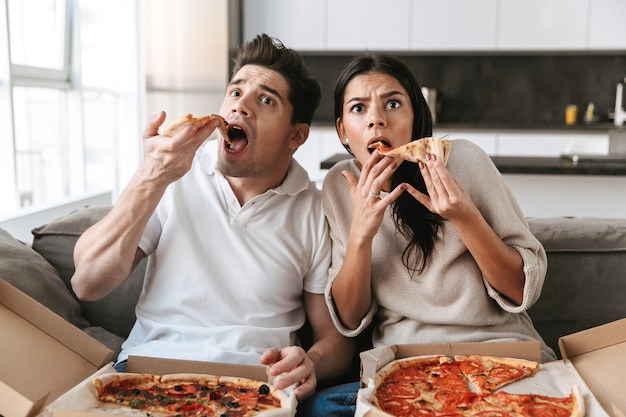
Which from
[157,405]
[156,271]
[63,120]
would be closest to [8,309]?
[157,405]

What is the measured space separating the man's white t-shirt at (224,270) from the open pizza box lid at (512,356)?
0.40 m

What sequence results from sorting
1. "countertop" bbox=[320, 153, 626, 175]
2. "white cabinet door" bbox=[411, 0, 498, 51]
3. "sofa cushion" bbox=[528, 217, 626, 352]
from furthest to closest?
1. "white cabinet door" bbox=[411, 0, 498, 51]
2. "countertop" bbox=[320, 153, 626, 175]
3. "sofa cushion" bbox=[528, 217, 626, 352]

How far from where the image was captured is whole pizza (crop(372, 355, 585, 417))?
1159 mm

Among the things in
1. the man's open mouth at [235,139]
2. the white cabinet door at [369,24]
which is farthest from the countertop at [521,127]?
the man's open mouth at [235,139]

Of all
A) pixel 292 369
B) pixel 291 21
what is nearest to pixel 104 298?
pixel 292 369

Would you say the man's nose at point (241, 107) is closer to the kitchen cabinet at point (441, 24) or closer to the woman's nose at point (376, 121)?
the woman's nose at point (376, 121)

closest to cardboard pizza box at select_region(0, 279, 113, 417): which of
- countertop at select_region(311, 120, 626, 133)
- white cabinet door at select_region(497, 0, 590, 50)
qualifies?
Result: countertop at select_region(311, 120, 626, 133)

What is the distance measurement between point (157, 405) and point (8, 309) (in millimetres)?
347

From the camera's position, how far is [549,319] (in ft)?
6.57

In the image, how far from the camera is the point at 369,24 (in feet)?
17.8

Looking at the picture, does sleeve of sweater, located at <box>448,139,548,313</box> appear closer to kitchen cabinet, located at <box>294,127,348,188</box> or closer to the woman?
the woman

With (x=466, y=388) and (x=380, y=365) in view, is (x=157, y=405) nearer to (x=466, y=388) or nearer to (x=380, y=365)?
(x=380, y=365)

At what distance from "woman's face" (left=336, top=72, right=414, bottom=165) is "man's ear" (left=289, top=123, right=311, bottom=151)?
19 cm

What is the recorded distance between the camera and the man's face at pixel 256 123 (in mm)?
1717
